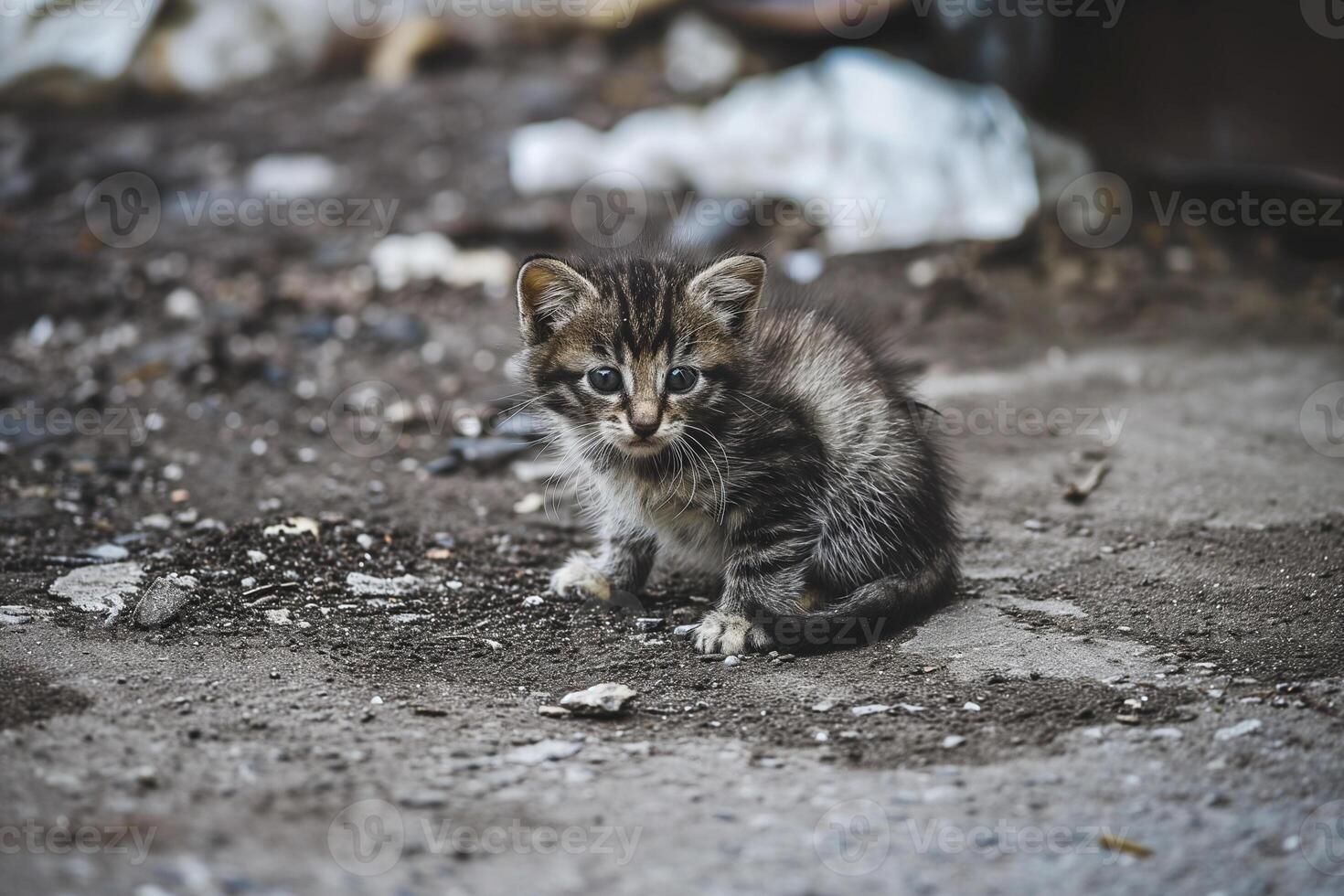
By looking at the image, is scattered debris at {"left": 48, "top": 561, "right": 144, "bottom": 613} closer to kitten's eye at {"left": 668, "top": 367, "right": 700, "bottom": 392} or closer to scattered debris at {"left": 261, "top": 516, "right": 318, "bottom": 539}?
scattered debris at {"left": 261, "top": 516, "right": 318, "bottom": 539}

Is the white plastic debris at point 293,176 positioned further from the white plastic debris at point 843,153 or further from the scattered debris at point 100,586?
the scattered debris at point 100,586

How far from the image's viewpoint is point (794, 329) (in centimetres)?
417

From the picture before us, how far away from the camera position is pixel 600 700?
3291 millimetres

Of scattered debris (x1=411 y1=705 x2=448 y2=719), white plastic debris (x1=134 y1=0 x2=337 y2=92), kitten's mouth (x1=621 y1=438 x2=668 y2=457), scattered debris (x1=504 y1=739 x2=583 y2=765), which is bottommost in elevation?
scattered debris (x1=504 y1=739 x2=583 y2=765)

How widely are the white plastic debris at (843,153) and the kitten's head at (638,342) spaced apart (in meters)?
4.35

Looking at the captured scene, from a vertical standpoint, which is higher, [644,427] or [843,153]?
[843,153]

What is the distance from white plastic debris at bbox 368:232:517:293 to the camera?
777 centimetres

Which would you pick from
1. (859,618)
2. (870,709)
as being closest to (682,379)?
(859,618)

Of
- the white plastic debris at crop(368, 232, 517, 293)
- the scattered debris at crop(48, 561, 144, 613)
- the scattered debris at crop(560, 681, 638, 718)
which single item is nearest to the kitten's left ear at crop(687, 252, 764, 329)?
the scattered debris at crop(560, 681, 638, 718)

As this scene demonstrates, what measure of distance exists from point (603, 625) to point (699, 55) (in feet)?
22.0

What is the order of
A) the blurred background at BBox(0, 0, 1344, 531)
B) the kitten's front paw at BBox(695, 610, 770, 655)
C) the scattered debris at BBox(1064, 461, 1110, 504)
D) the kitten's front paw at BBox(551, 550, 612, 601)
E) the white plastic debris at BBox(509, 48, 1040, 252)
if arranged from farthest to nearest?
the white plastic debris at BBox(509, 48, 1040, 252)
the blurred background at BBox(0, 0, 1344, 531)
the scattered debris at BBox(1064, 461, 1110, 504)
the kitten's front paw at BBox(551, 550, 612, 601)
the kitten's front paw at BBox(695, 610, 770, 655)

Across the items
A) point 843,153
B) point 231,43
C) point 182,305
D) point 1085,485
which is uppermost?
point 231,43

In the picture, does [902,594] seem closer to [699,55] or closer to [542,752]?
[542,752]

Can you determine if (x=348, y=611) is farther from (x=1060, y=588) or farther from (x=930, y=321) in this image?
(x=930, y=321)
